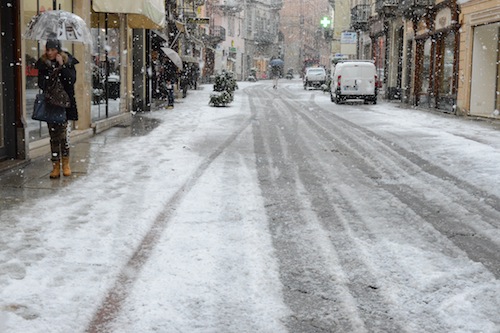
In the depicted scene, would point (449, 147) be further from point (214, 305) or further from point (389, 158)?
point (214, 305)

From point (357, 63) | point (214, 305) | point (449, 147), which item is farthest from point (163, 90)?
point (214, 305)

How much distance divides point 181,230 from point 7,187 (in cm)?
309

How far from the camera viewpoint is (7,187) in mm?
7676

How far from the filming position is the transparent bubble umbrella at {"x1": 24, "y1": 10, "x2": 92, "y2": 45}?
8.67m

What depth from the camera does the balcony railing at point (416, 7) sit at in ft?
85.6

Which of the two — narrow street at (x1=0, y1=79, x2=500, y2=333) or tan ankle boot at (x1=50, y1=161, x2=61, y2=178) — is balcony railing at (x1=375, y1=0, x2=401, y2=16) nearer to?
narrow street at (x1=0, y1=79, x2=500, y2=333)

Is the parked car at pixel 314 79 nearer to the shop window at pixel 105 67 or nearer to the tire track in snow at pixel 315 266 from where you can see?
the shop window at pixel 105 67

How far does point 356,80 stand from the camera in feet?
92.2

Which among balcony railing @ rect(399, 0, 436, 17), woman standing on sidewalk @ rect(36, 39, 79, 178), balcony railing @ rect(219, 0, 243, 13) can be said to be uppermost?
balcony railing @ rect(219, 0, 243, 13)

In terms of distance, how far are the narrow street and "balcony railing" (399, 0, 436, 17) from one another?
17.2m

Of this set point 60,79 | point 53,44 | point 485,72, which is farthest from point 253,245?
point 485,72

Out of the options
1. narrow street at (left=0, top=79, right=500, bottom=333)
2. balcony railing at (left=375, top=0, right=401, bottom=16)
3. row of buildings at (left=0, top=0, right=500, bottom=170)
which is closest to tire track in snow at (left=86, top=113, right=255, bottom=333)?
narrow street at (left=0, top=79, right=500, bottom=333)

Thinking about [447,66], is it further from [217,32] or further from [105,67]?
[217,32]

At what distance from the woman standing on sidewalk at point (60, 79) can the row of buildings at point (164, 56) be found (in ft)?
4.10
